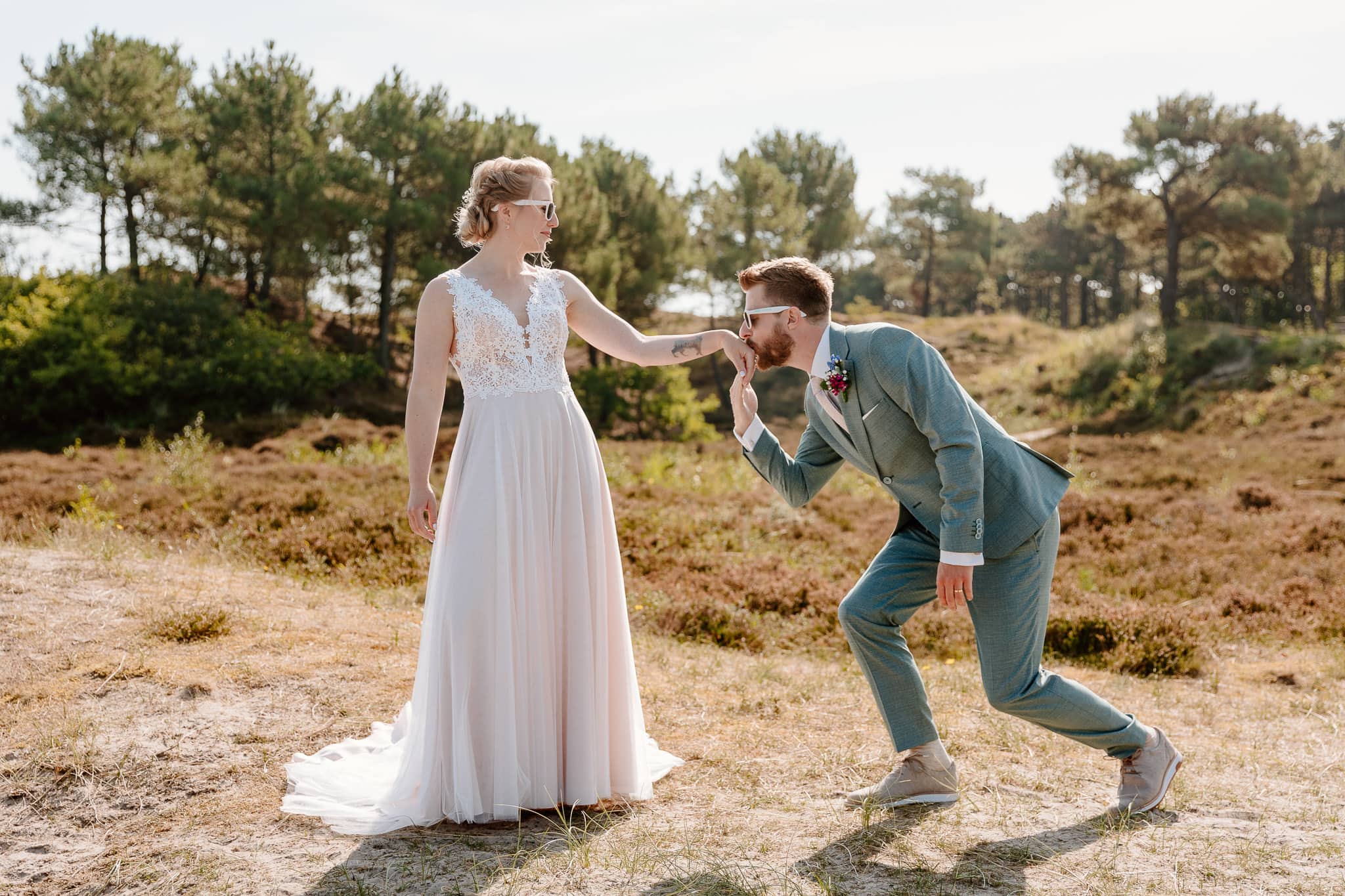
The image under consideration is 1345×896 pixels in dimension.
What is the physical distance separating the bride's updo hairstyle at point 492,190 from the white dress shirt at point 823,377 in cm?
127

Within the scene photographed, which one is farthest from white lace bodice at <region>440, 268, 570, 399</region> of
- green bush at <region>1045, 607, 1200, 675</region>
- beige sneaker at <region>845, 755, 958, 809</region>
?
green bush at <region>1045, 607, 1200, 675</region>

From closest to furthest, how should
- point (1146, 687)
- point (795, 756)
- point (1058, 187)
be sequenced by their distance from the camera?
point (795, 756) < point (1146, 687) < point (1058, 187)

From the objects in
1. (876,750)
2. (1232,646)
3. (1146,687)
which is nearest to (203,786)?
(876,750)

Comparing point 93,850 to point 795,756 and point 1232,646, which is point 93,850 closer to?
point 795,756

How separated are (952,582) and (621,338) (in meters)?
1.77

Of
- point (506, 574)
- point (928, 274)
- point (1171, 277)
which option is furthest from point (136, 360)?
point (928, 274)

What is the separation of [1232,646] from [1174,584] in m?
1.74

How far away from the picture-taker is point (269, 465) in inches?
586

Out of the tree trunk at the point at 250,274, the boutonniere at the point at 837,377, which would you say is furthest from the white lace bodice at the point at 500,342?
the tree trunk at the point at 250,274

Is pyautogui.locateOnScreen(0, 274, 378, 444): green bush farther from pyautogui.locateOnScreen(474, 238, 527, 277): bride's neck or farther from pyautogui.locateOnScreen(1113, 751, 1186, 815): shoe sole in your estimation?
pyautogui.locateOnScreen(1113, 751, 1186, 815): shoe sole

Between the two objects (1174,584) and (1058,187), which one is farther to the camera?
(1058,187)

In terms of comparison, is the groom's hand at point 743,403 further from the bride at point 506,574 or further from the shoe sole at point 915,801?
the shoe sole at point 915,801

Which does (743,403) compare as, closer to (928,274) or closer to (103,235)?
(103,235)

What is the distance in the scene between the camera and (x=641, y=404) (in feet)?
89.5
